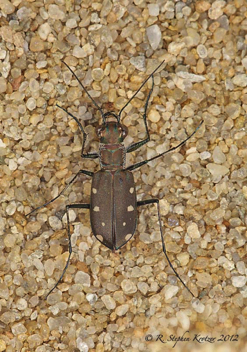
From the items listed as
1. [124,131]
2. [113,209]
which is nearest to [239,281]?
[113,209]

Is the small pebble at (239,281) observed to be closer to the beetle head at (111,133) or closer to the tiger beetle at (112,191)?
the tiger beetle at (112,191)

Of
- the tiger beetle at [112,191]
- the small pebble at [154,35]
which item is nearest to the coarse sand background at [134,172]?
the small pebble at [154,35]

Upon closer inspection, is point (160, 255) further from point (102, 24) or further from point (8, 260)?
point (102, 24)

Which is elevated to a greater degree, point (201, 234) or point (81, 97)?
point (81, 97)

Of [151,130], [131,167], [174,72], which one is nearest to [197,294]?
[131,167]

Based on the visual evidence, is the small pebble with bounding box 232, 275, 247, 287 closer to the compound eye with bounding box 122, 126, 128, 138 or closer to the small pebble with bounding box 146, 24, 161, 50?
the compound eye with bounding box 122, 126, 128, 138
